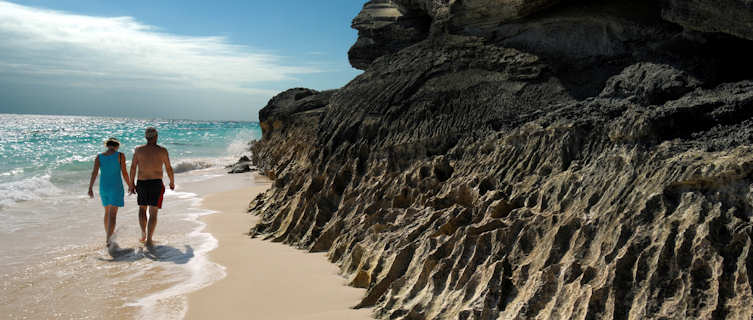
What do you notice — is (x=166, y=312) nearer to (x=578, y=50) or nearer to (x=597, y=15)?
(x=578, y=50)

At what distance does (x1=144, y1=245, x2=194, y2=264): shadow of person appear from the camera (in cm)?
564

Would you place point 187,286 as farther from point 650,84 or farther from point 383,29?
point 383,29

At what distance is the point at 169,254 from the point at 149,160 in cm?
139

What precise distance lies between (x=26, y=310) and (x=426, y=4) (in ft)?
22.9

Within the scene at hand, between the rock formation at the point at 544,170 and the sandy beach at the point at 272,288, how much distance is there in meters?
0.23

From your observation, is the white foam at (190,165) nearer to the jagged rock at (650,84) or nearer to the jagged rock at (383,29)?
the jagged rock at (383,29)

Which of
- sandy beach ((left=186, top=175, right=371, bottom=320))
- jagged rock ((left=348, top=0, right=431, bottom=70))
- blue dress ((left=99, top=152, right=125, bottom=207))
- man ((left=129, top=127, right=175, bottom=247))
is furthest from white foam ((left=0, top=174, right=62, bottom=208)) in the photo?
jagged rock ((left=348, top=0, right=431, bottom=70))

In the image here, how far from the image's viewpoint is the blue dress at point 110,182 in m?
6.52

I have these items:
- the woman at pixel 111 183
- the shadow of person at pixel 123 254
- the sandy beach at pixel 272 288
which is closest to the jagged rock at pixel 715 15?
the sandy beach at pixel 272 288

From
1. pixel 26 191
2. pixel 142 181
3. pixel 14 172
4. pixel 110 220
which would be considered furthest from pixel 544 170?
pixel 14 172

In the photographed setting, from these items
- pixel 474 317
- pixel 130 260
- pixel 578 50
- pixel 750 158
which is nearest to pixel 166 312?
pixel 130 260

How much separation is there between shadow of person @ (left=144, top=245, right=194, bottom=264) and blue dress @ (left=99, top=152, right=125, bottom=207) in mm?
937

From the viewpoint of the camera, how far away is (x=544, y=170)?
420 cm

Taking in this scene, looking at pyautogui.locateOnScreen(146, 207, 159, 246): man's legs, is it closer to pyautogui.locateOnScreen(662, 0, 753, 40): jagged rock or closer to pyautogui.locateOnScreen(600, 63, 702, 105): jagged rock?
pyautogui.locateOnScreen(600, 63, 702, 105): jagged rock
